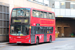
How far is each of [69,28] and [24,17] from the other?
34.1 metres

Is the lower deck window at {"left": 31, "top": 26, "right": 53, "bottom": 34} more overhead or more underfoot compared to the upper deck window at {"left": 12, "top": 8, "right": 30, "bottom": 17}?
more underfoot

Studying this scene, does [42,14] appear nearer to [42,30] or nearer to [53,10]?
[42,30]

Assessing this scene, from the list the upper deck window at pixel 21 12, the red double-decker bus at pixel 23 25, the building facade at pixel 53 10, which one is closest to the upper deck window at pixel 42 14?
the red double-decker bus at pixel 23 25

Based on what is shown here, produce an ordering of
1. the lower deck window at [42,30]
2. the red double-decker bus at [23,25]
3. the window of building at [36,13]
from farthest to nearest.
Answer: the lower deck window at [42,30]
the window of building at [36,13]
the red double-decker bus at [23,25]

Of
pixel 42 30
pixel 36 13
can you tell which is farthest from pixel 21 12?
pixel 42 30

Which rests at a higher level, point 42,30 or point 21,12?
point 21,12

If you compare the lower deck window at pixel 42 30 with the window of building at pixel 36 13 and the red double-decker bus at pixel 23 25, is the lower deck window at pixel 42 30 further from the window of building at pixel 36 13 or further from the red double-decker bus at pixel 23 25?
the window of building at pixel 36 13

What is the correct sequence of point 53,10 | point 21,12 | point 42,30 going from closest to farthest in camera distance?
point 21,12
point 42,30
point 53,10

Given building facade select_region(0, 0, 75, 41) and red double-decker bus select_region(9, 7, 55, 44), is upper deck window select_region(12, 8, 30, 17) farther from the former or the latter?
building facade select_region(0, 0, 75, 41)

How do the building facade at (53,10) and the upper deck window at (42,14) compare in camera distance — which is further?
the building facade at (53,10)

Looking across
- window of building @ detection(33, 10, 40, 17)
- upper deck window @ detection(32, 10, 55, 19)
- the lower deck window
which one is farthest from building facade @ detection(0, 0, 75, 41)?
window of building @ detection(33, 10, 40, 17)

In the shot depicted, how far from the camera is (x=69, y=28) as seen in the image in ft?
180

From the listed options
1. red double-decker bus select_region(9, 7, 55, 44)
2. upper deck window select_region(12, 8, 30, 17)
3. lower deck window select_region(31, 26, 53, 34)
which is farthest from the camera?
lower deck window select_region(31, 26, 53, 34)

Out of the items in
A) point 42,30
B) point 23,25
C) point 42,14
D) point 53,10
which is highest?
point 53,10
